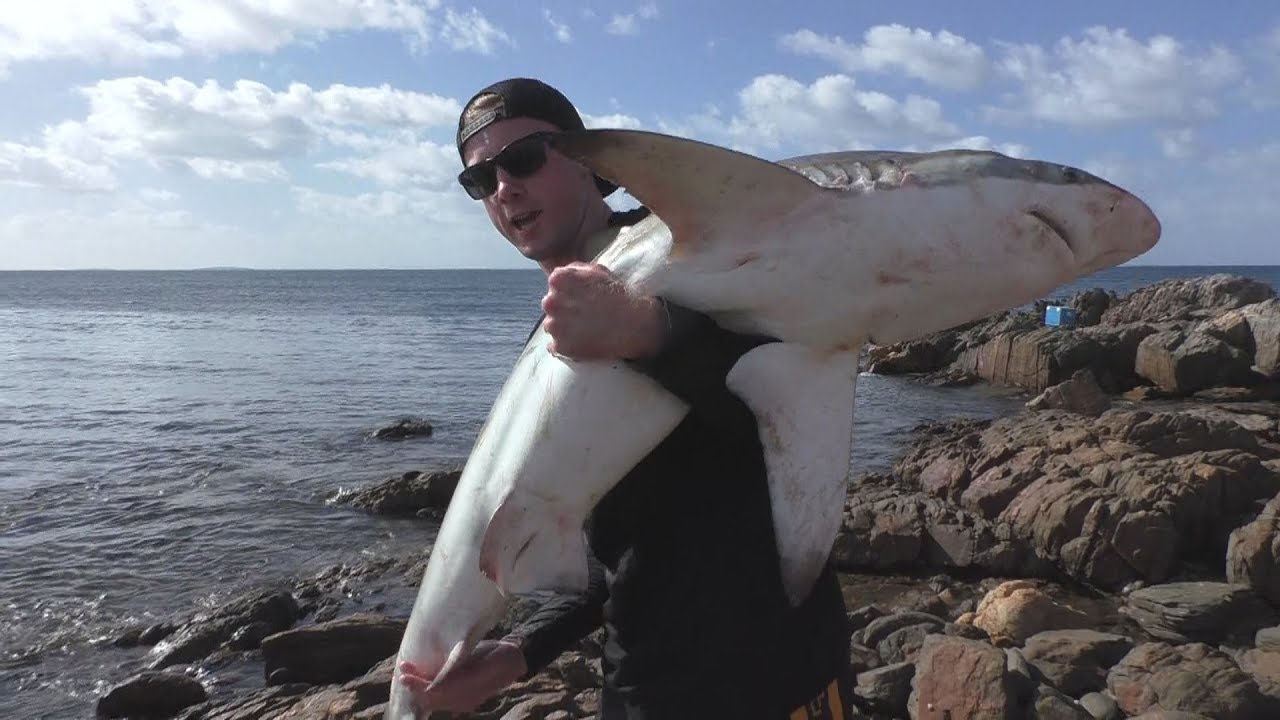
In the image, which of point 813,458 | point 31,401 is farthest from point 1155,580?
point 31,401

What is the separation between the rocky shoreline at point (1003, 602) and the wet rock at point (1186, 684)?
12 mm

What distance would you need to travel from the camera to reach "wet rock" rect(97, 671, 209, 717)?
6938mm

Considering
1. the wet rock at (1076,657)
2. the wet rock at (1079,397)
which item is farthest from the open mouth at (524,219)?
the wet rock at (1079,397)

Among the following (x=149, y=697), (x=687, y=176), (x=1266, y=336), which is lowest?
(x=149, y=697)

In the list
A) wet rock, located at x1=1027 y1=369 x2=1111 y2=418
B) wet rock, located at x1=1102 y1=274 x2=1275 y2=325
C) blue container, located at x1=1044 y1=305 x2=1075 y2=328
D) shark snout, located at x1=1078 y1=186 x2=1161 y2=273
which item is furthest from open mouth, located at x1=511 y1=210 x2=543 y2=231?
wet rock, located at x1=1102 y1=274 x2=1275 y2=325

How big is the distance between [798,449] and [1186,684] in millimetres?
4650

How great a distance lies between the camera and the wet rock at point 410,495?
12398 mm

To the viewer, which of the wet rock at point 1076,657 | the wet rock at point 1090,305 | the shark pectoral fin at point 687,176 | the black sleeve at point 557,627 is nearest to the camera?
the shark pectoral fin at point 687,176

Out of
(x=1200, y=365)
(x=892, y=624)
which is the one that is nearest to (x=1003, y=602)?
(x=892, y=624)

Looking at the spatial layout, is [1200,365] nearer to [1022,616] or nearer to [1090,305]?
[1022,616]

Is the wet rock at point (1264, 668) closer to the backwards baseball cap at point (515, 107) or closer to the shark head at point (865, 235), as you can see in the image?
the shark head at point (865, 235)

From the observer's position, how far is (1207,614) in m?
7.00

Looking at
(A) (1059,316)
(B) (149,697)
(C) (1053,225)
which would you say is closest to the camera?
(C) (1053,225)

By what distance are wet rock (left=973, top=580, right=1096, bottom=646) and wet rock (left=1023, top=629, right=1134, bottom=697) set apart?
43cm
